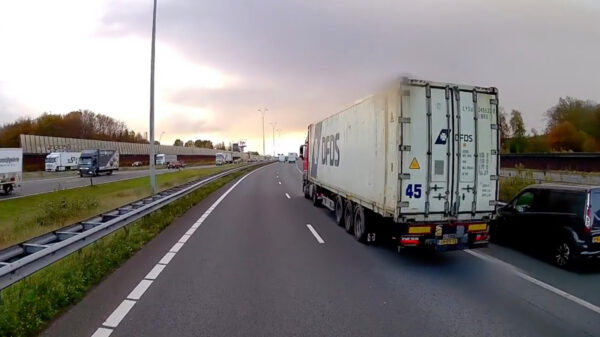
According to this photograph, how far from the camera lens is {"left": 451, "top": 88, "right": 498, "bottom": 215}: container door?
8.27 metres

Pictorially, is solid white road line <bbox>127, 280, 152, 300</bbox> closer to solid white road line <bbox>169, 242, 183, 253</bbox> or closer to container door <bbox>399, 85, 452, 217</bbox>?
solid white road line <bbox>169, 242, 183, 253</bbox>

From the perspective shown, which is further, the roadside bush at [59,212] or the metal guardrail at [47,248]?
the roadside bush at [59,212]

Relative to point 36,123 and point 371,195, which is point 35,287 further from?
point 36,123

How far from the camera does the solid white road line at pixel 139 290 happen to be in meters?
5.84

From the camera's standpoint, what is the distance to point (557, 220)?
8.05 m

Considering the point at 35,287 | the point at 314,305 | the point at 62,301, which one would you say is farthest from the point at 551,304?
the point at 35,287

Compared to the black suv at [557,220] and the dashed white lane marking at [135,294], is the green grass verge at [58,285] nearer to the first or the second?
the dashed white lane marking at [135,294]

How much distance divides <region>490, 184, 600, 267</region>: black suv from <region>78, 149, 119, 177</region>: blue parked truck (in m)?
46.6

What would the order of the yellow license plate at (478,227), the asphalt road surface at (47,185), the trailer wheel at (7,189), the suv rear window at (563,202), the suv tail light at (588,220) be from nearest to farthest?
the suv tail light at (588,220) → the suv rear window at (563,202) → the yellow license plate at (478,227) → the trailer wheel at (7,189) → the asphalt road surface at (47,185)

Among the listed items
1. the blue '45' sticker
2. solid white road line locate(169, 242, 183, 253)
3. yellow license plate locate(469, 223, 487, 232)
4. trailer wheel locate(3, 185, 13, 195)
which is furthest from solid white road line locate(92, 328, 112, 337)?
trailer wheel locate(3, 185, 13, 195)

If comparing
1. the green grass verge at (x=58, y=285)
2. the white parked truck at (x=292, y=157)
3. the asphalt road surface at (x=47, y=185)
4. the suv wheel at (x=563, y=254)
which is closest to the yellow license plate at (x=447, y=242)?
the suv wheel at (x=563, y=254)

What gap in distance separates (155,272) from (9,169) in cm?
2558

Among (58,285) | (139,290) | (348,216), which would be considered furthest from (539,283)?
(58,285)

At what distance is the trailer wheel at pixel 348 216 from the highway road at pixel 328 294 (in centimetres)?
144
